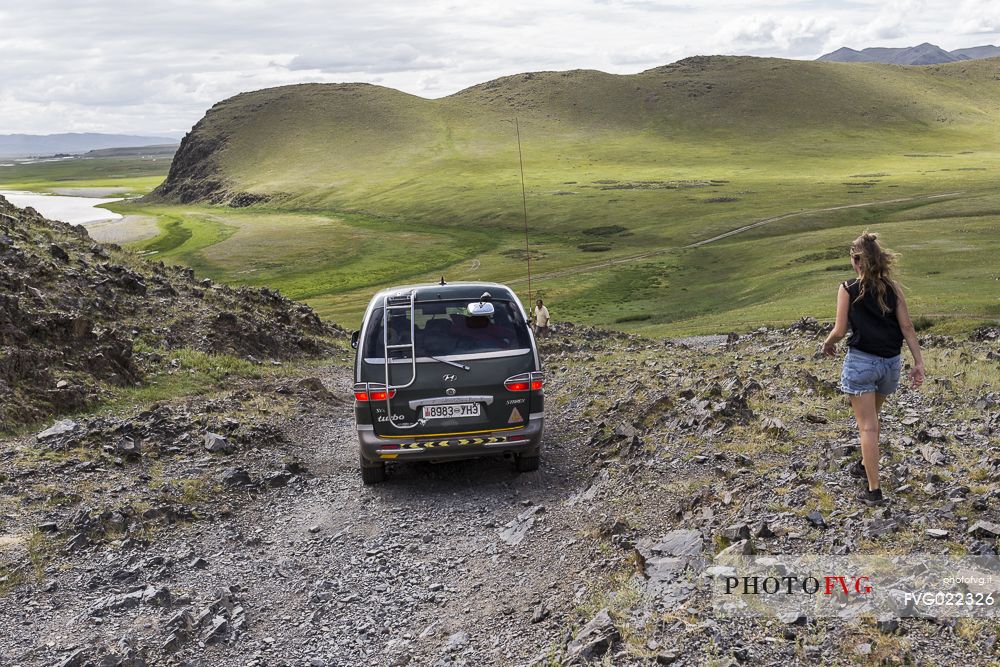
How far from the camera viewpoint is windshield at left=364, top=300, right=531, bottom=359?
11125 millimetres

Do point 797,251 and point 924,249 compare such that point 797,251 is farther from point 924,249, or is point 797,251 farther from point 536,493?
point 536,493

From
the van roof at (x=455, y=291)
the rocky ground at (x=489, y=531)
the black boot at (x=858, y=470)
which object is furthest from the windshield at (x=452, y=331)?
the black boot at (x=858, y=470)

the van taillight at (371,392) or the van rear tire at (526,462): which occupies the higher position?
the van taillight at (371,392)

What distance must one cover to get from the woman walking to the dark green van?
444 cm

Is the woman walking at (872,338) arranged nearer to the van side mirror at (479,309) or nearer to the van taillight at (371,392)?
the van side mirror at (479,309)

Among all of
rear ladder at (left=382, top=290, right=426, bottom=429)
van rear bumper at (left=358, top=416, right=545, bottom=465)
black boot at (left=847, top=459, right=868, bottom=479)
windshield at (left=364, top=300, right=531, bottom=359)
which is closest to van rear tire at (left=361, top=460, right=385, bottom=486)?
van rear bumper at (left=358, top=416, right=545, bottom=465)

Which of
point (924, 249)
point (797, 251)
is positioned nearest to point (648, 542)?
point (924, 249)

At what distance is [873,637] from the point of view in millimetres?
5465

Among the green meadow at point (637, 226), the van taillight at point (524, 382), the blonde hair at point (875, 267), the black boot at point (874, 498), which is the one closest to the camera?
the black boot at point (874, 498)

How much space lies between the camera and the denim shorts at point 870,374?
302 inches

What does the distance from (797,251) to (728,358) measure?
53.6 m

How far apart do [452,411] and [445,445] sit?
466 millimetres

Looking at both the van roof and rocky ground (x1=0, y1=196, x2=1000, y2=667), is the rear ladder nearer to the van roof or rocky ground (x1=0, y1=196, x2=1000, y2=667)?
the van roof

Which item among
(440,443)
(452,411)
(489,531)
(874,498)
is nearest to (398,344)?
(452,411)
